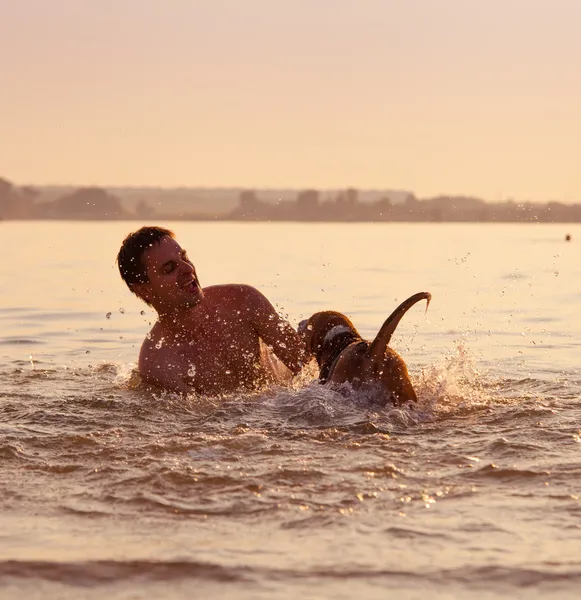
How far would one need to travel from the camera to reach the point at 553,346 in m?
11.7

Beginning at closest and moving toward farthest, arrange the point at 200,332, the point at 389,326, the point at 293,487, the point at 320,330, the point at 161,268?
the point at 293,487 < the point at 389,326 < the point at 320,330 < the point at 161,268 < the point at 200,332

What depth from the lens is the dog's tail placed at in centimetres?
639

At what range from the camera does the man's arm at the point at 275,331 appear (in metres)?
7.59

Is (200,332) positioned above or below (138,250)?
below

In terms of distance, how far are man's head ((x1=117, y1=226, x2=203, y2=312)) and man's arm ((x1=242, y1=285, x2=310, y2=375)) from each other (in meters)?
0.41

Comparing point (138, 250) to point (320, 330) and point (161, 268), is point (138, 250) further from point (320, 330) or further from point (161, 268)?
point (320, 330)

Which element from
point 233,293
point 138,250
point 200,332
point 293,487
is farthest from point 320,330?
point 293,487

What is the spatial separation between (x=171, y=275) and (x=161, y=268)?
0.29 ft

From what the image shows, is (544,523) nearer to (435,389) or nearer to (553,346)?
(435,389)

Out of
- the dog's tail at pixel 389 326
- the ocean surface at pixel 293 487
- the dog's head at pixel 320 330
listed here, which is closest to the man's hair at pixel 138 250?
the ocean surface at pixel 293 487

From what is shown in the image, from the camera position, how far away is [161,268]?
7672 mm

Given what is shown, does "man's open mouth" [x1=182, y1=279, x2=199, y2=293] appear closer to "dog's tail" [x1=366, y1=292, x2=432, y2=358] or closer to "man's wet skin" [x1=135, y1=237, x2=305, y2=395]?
"man's wet skin" [x1=135, y1=237, x2=305, y2=395]

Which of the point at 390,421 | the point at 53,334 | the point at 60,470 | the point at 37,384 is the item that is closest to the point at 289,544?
the point at 60,470

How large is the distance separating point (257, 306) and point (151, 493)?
3.12 m
